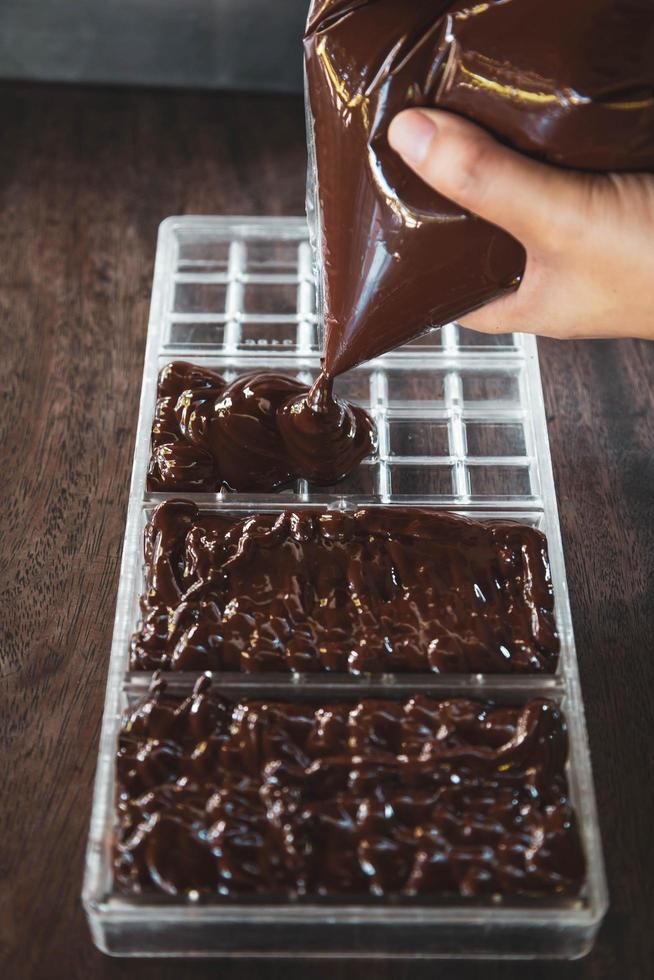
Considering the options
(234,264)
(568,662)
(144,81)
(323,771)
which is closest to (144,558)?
(323,771)

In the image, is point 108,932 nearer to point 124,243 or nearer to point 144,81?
point 124,243

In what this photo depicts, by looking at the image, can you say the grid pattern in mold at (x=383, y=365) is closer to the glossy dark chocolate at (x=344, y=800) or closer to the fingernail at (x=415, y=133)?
the glossy dark chocolate at (x=344, y=800)

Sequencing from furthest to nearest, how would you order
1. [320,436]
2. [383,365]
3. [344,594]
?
[383,365] < [320,436] < [344,594]

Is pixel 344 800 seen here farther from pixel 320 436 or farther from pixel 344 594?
pixel 320 436

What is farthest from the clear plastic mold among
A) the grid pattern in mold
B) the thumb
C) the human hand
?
the thumb

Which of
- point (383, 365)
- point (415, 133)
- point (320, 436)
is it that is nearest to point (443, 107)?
point (415, 133)

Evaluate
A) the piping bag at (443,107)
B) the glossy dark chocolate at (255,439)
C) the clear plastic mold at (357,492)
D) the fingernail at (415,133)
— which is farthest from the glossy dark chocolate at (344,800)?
the fingernail at (415,133)

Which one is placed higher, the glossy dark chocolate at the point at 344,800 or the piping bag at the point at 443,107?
the piping bag at the point at 443,107
